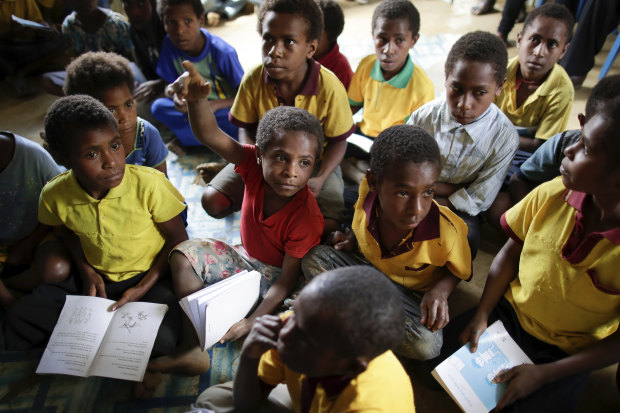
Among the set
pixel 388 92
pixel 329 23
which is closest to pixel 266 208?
pixel 388 92

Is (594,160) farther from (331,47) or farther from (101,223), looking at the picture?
(331,47)

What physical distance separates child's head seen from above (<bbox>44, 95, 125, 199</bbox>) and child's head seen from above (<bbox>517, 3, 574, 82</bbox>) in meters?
1.82

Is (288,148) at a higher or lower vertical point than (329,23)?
lower

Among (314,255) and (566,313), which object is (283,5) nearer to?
(314,255)

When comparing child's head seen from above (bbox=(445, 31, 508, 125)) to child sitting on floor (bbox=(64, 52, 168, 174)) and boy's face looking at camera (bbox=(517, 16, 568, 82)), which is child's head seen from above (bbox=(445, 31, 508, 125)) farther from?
child sitting on floor (bbox=(64, 52, 168, 174))

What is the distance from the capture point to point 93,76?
1574mm

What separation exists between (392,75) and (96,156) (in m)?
1.45

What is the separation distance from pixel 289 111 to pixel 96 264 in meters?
0.87

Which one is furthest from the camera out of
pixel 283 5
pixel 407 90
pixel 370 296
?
pixel 407 90

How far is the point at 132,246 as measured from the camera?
52.8 inches

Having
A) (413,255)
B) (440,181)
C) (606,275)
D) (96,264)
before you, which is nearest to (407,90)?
(440,181)

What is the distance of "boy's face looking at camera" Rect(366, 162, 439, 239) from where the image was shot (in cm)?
112

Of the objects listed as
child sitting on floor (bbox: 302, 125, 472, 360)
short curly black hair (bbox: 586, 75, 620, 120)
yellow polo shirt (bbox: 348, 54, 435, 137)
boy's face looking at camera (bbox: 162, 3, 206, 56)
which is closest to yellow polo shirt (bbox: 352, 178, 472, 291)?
child sitting on floor (bbox: 302, 125, 472, 360)

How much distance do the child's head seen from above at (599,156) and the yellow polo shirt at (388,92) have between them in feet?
3.63
